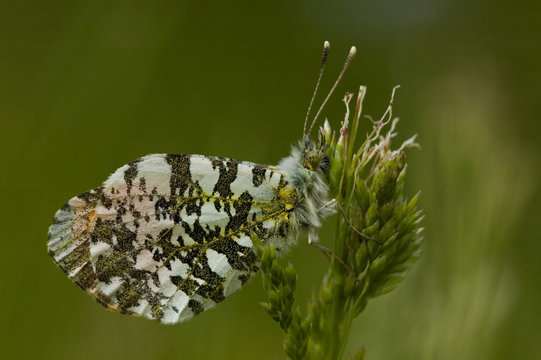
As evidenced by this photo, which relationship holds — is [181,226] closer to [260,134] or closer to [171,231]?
[171,231]

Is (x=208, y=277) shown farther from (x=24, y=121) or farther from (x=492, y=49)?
(x=492, y=49)

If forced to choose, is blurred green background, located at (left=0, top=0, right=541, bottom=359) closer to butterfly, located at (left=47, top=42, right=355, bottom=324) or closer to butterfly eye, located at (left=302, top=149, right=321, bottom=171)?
butterfly, located at (left=47, top=42, right=355, bottom=324)

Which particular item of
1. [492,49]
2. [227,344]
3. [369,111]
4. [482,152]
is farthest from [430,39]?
[227,344]

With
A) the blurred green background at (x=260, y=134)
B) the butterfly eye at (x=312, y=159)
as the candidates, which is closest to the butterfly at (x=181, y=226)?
the butterfly eye at (x=312, y=159)

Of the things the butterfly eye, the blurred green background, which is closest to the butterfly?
Result: the butterfly eye

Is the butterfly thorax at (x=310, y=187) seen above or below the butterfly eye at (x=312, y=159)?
below

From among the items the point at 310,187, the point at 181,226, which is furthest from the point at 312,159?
the point at 181,226

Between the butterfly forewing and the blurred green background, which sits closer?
the blurred green background

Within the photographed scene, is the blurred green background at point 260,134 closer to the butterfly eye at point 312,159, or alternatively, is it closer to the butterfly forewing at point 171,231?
the butterfly forewing at point 171,231
